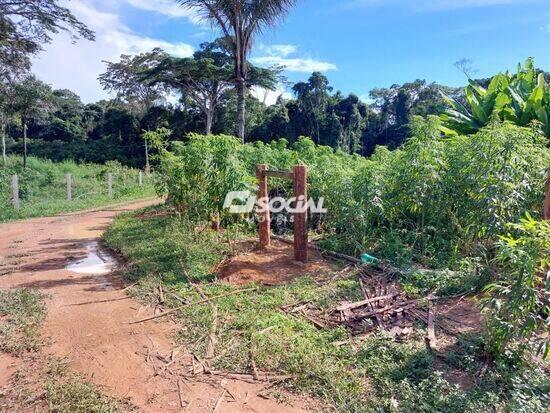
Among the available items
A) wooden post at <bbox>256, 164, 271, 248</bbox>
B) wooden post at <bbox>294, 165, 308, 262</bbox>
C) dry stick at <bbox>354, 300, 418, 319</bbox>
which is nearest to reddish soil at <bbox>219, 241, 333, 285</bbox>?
wooden post at <bbox>294, 165, 308, 262</bbox>

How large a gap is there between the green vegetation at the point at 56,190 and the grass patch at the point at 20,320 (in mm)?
7623

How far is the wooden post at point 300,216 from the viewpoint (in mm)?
5348

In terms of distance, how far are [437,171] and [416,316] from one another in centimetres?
235

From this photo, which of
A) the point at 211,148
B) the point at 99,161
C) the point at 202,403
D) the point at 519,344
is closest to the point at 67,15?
the point at 211,148

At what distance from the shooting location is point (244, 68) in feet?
37.8

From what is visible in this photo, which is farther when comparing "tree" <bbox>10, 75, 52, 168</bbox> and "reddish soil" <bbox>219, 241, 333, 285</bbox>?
"tree" <bbox>10, 75, 52, 168</bbox>

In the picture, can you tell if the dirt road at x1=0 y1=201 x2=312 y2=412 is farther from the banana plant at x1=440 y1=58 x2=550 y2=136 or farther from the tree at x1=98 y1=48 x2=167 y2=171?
the tree at x1=98 y1=48 x2=167 y2=171

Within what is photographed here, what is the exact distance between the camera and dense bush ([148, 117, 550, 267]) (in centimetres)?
423

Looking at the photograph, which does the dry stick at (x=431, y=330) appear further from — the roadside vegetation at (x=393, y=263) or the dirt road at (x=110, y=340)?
the dirt road at (x=110, y=340)

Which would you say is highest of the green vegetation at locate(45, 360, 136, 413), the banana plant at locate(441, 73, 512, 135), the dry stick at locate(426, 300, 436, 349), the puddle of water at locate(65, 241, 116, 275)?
the banana plant at locate(441, 73, 512, 135)

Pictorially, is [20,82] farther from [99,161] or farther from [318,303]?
[318,303]

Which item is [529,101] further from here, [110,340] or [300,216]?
[110,340]

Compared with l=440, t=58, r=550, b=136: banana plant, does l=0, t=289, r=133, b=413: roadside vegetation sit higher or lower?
lower

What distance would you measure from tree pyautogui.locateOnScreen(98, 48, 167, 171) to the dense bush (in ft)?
76.6
